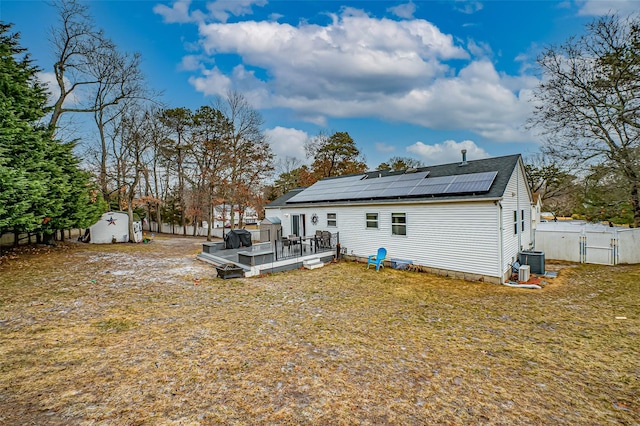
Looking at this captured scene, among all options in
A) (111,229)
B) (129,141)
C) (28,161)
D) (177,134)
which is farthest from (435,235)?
(177,134)

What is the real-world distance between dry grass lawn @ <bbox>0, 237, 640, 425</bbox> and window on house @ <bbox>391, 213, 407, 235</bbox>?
3494 mm

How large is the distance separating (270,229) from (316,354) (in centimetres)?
1336

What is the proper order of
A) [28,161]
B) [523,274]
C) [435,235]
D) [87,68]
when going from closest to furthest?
1. [523,274]
2. [435,235]
3. [28,161]
4. [87,68]

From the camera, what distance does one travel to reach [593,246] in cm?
1212

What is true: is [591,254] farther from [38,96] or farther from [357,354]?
[38,96]

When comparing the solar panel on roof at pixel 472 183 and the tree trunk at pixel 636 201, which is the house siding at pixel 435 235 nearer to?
the solar panel on roof at pixel 472 183

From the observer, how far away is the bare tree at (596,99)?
1198 centimetres

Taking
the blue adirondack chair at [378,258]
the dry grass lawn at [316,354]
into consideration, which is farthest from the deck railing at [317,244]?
the dry grass lawn at [316,354]

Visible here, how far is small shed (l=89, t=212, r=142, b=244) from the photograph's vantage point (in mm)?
19875

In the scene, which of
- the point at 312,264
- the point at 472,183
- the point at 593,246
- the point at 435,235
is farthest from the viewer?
the point at 312,264

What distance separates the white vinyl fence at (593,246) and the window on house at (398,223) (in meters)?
8.11

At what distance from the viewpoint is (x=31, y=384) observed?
11.9ft

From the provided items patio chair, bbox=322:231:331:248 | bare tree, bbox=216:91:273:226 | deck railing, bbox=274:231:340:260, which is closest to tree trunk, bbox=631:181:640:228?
deck railing, bbox=274:231:340:260

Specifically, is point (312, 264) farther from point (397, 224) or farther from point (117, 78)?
point (117, 78)
